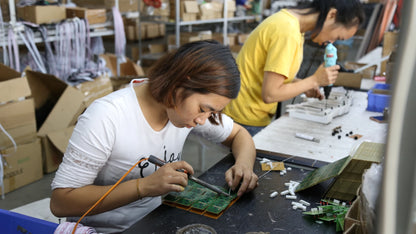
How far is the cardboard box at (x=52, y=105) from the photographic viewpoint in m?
3.01

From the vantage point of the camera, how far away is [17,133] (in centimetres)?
281

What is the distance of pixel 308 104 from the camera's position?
223 cm

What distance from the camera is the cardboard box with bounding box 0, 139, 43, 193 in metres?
2.78

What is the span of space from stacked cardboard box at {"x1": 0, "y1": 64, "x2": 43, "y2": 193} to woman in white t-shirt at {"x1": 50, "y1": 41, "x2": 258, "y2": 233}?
1.64 metres

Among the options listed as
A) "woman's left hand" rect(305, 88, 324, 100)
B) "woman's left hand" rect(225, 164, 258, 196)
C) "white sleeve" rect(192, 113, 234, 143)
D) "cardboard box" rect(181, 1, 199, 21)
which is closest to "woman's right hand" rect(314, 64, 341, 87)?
"woman's left hand" rect(305, 88, 324, 100)

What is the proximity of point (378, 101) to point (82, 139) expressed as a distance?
1.77 m

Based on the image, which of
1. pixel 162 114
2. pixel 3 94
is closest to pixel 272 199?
pixel 162 114

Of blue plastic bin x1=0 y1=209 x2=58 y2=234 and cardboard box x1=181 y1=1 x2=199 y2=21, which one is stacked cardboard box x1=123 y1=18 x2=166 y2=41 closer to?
cardboard box x1=181 y1=1 x2=199 y2=21

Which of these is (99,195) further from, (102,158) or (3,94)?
(3,94)

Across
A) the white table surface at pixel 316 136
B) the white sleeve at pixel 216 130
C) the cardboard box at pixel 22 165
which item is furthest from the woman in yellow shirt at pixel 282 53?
the cardboard box at pixel 22 165

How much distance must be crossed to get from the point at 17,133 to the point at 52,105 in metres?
0.48

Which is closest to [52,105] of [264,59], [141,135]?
[264,59]

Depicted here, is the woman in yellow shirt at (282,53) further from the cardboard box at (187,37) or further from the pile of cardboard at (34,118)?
the cardboard box at (187,37)

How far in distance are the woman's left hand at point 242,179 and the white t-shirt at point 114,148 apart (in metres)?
0.25
